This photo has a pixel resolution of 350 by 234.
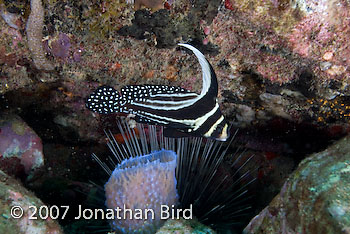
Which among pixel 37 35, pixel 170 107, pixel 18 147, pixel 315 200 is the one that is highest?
pixel 37 35

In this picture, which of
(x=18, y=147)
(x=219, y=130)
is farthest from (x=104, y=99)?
(x=18, y=147)

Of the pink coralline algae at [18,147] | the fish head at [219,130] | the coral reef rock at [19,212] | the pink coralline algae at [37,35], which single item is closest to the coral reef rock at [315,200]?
the fish head at [219,130]

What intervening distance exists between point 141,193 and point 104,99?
50.5 inches

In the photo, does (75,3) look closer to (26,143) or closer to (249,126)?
(26,143)

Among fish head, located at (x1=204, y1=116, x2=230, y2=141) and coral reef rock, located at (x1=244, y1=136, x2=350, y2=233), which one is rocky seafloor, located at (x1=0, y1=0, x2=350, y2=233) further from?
fish head, located at (x1=204, y1=116, x2=230, y2=141)

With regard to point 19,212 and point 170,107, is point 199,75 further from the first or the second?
point 19,212

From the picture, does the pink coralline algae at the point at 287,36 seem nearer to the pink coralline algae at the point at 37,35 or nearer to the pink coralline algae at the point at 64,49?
the pink coralline algae at the point at 64,49

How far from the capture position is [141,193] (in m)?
3.42

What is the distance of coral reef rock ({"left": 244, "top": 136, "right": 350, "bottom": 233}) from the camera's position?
2.12 meters

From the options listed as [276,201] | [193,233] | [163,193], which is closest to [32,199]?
[163,193]

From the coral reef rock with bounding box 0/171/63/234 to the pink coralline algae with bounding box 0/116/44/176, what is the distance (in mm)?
1290

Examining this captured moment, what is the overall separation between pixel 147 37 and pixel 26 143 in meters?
2.89

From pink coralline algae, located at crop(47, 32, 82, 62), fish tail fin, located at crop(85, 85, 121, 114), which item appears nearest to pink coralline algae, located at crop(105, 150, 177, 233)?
fish tail fin, located at crop(85, 85, 121, 114)

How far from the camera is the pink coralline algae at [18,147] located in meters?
4.38
